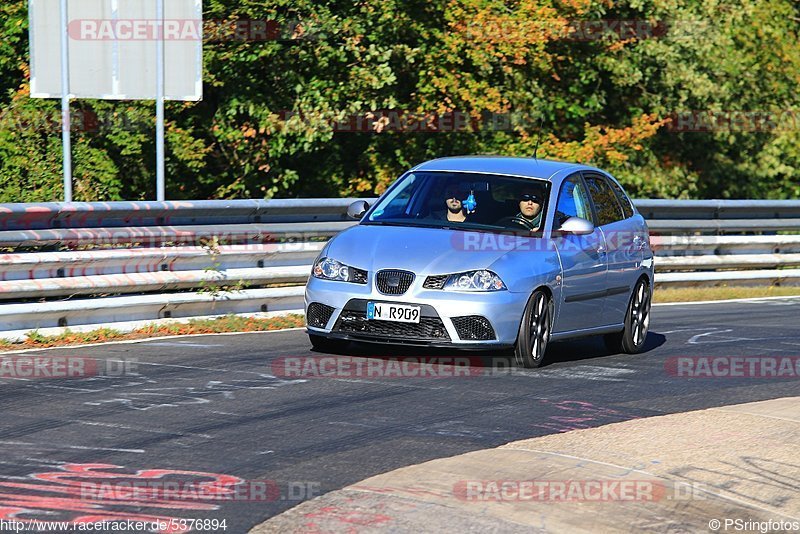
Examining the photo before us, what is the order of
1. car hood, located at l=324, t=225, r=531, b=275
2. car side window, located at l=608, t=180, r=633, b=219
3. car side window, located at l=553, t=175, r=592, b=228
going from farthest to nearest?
car side window, located at l=608, t=180, r=633, b=219, car side window, located at l=553, t=175, r=592, b=228, car hood, located at l=324, t=225, r=531, b=275

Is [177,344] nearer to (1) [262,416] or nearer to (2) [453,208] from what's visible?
(2) [453,208]

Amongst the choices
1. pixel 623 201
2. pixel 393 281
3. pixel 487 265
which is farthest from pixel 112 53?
pixel 487 265

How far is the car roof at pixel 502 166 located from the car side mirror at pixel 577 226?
2.03 ft

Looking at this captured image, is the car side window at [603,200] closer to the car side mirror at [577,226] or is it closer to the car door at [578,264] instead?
the car door at [578,264]

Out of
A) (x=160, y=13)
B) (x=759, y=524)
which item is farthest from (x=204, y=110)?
→ (x=759, y=524)

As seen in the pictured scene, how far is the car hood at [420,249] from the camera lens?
35.3 ft

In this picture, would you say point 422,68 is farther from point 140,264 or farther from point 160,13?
point 140,264

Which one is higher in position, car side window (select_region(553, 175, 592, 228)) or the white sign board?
the white sign board

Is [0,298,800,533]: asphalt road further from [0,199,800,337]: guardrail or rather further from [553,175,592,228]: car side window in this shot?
[553,175,592,228]: car side window

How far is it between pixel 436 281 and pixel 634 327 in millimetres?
2865

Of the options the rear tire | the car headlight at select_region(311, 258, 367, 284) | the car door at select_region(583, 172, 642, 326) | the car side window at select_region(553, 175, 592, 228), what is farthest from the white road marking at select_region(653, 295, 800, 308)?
the car headlight at select_region(311, 258, 367, 284)

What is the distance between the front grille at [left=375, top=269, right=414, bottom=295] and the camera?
10.7m

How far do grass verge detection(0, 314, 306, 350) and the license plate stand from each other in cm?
249

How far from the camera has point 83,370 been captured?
1027 cm
